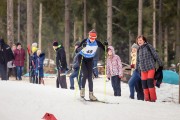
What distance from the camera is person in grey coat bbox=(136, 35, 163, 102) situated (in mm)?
11008

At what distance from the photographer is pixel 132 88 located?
41.2 feet

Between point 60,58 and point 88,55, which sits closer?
point 88,55

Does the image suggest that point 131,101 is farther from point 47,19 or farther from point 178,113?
point 47,19

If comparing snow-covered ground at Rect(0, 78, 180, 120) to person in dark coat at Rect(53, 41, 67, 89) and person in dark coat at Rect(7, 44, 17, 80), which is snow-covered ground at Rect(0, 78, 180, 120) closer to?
person in dark coat at Rect(53, 41, 67, 89)

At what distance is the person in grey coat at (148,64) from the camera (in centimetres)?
1101

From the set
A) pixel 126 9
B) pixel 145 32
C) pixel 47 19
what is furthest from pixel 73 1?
pixel 47 19

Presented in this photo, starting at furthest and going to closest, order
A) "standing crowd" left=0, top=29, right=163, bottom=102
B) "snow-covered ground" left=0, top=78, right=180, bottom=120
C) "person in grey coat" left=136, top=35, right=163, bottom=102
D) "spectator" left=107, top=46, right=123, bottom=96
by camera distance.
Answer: "spectator" left=107, top=46, right=123, bottom=96, "person in grey coat" left=136, top=35, right=163, bottom=102, "standing crowd" left=0, top=29, right=163, bottom=102, "snow-covered ground" left=0, top=78, right=180, bottom=120

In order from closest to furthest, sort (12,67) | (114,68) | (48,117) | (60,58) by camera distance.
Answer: (48,117), (114,68), (60,58), (12,67)

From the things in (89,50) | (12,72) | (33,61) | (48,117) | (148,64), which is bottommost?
(48,117)

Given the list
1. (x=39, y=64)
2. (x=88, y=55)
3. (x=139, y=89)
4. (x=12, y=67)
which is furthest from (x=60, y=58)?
(x=12, y=67)

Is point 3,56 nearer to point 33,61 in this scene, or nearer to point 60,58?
point 33,61

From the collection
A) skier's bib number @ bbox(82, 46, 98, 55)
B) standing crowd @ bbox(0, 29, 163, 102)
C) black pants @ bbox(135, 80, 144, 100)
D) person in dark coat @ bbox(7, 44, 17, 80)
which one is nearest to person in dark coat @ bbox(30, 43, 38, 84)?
standing crowd @ bbox(0, 29, 163, 102)

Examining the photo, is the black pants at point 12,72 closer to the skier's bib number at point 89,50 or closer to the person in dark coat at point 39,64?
the person in dark coat at point 39,64

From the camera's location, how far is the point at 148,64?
1102cm
